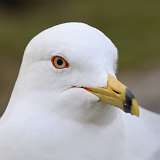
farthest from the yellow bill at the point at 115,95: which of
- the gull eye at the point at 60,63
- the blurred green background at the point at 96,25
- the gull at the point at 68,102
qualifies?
the blurred green background at the point at 96,25

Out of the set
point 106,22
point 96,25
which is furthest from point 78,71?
point 106,22

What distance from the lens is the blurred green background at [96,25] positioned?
8.57 metres

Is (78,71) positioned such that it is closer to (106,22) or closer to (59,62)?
(59,62)

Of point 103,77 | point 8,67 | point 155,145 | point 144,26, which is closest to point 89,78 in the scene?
point 103,77

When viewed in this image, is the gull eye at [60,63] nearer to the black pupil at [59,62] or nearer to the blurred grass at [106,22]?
the black pupil at [59,62]

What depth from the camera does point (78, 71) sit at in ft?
12.0

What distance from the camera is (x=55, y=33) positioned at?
3.71 metres

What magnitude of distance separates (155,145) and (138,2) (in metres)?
5.58

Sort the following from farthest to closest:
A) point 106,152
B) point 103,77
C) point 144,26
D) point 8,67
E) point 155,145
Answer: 1. point 144,26
2. point 8,67
3. point 155,145
4. point 106,152
5. point 103,77

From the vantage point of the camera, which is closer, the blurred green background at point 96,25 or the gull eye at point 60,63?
the gull eye at point 60,63

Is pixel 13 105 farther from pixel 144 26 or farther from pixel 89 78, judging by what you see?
pixel 144 26

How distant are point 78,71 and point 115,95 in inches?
7.8

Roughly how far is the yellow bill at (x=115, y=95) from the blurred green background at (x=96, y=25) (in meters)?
4.37

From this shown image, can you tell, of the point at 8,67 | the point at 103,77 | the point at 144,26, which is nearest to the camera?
the point at 103,77
